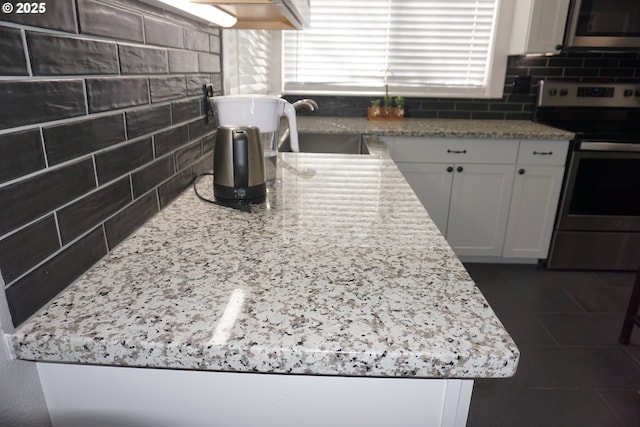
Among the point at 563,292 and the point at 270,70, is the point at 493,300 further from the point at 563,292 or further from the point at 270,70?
the point at 270,70

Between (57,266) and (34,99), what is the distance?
9.5 inches

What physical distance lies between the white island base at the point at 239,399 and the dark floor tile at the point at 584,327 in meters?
1.72

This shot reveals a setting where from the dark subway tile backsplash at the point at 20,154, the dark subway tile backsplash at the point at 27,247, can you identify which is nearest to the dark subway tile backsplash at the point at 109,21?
the dark subway tile backsplash at the point at 20,154

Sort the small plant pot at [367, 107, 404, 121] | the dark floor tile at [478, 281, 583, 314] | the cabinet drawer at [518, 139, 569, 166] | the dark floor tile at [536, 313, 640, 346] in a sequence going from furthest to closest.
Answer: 1. the small plant pot at [367, 107, 404, 121]
2. the cabinet drawer at [518, 139, 569, 166]
3. the dark floor tile at [478, 281, 583, 314]
4. the dark floor tile at [536, 313, 640, 346]

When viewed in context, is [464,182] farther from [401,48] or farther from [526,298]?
[401,48]

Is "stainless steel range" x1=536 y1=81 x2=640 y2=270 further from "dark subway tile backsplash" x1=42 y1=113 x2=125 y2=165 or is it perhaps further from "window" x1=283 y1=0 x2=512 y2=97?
"dark subway tile backsplash" x1=42 y1=113 x2=125 y2=165

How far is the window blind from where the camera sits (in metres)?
1.69

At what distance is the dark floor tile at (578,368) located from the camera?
1729mm

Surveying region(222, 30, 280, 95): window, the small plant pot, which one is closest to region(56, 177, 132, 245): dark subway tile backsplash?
region(222, 30, 280, 95): window

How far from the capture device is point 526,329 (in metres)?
2.09

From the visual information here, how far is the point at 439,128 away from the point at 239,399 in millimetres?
2320

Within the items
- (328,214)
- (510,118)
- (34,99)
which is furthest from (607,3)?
(34,99)

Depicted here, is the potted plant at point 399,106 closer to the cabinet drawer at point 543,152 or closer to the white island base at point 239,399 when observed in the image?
the cabinet drawer at point 543,152

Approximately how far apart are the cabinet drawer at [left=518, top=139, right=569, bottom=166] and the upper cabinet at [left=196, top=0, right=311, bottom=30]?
65.5 inches
